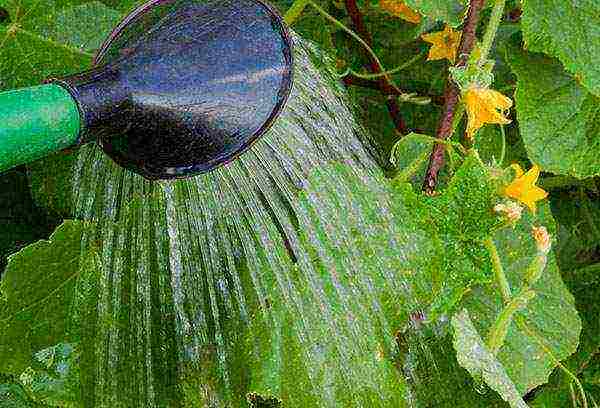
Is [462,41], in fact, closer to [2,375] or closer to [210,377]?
[210,377]

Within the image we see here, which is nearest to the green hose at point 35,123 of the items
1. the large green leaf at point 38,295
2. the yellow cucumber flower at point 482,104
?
the large green leaf at point 38,295

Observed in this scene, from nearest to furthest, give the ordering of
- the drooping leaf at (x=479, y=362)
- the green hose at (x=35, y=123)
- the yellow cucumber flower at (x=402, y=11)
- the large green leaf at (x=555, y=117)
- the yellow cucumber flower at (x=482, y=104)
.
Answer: the green hose at (x=35, y=123), the drooping leaf at (x=479, y=362), the yellow cucumber flower at (x=482, y=104), the large green leaf at (x=555, y=117), the yellow cucumber flower at (x=402, y=11)

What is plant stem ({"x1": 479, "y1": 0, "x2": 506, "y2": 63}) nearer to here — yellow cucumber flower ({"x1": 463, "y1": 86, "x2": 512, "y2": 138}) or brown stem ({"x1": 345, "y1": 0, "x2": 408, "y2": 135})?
yellow cucumber flower ({"x1": 463, "y1": 86, "x2": 512, "y2": 138})

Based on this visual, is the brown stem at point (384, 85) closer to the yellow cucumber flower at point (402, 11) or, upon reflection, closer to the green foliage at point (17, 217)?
the yellow cucumber flower at point (402, 11)

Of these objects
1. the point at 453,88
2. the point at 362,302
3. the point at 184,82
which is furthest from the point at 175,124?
the point at 453,88

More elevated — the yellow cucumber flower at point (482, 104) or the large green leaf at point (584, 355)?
the yellow cucumber flower at point (482, 104)

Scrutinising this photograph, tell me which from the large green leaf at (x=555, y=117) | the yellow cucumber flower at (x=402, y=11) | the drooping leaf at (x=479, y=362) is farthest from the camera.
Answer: the yellow cucumber flower at (x=402, y=11)
